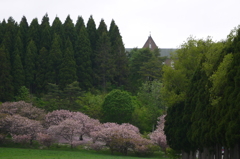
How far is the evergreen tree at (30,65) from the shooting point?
66.8 m

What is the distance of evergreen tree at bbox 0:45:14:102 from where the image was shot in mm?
61625

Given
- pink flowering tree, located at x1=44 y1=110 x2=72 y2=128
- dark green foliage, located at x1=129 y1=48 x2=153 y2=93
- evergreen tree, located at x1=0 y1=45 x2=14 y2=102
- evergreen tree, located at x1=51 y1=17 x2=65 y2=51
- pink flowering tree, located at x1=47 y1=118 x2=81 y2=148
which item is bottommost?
pink flowering tree, located at x1=47 y1=118 x2=81 y2=148

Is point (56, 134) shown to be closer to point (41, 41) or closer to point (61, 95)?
point (61, 95)

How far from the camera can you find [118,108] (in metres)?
56.4

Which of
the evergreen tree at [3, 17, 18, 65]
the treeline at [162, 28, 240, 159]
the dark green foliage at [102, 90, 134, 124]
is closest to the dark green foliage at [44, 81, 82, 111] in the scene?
the dark green foliage at [102, 90, 134, 124]

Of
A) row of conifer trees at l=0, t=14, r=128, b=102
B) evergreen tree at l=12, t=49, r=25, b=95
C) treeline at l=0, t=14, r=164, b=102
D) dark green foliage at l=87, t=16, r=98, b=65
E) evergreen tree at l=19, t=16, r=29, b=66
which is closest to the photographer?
evergreen tree at l=12, t=49, r=25, b=95

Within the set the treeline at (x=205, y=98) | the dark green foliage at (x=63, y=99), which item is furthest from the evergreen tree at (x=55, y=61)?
the treeline at (x=205, y=98)

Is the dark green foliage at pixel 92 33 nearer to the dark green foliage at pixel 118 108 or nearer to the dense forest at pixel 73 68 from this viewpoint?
the dense forest at pixel 73 68

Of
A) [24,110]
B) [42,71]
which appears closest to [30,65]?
[42,71]

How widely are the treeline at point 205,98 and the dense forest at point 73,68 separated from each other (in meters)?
21.9

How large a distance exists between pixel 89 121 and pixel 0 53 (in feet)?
61.8

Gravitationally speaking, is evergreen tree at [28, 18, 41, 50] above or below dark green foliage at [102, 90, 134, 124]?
above

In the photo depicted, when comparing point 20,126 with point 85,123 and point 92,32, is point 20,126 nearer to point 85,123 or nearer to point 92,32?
point 85,123

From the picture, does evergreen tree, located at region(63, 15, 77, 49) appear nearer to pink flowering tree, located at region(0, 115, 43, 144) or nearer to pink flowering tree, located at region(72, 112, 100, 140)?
pink flowering tree, located at region(72, 112, 100, 140)
